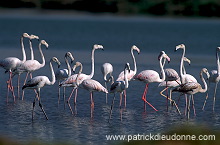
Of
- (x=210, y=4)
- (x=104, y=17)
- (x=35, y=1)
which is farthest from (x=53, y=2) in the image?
(x=210, y=4)

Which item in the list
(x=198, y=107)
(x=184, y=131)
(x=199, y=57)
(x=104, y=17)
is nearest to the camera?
(x=184, y=131)

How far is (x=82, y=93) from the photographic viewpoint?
1769cm

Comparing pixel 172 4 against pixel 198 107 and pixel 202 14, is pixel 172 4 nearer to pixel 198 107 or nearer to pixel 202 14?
pixel 202 14

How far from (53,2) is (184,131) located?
291 feet

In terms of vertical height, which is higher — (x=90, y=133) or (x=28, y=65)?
(x=28, y=65)

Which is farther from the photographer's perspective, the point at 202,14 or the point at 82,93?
the point at 202,14

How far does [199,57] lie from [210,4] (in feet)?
192

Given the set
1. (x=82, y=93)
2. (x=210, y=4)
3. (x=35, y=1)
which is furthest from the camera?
(x=35, y=1)

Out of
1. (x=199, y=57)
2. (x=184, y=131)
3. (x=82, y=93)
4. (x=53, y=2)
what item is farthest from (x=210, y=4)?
(x=184, y=131)

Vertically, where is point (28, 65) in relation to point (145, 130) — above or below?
above

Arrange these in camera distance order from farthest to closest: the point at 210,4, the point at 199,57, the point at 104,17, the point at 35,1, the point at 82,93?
the point at 104,17
the point at 35,1
the point at 210,4
the point at 199,57
the point at 82,93

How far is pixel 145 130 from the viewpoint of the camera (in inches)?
513

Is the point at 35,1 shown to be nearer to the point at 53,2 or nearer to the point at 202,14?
the point at 53,2

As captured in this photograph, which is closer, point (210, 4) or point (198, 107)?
point (198, 107)
